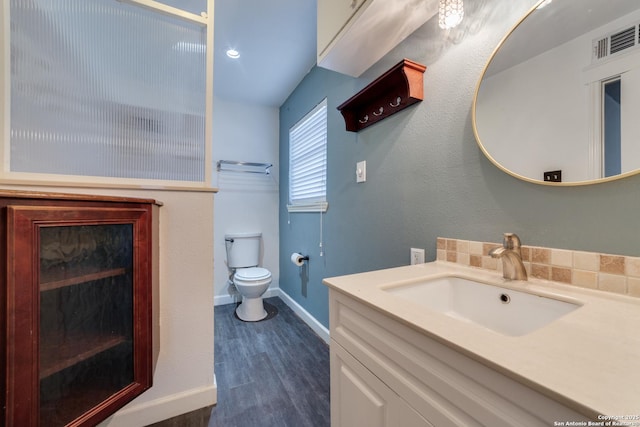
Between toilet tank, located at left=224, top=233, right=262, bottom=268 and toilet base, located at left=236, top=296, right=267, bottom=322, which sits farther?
toilet tank, located at left=224, top=233, right=262, bottom=268

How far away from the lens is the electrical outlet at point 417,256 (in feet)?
3.77

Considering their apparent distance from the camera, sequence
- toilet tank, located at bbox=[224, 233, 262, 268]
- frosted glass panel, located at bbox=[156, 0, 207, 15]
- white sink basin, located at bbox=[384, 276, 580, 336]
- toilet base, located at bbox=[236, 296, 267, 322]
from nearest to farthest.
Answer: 1. white sink basin, located at bbox=[384, 276, 580, 336]
2. frosted glass panel, located at bbox=[156, 0, 207, 15]
3. toilet base, located at bbox=[236, 296, 267, 322]
4. toilet tank, located at bbox=[224, 233, 262, 268]

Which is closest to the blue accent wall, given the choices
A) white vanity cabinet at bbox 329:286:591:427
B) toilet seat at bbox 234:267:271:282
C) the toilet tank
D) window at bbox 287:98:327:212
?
window at bbox 287:98:327:212

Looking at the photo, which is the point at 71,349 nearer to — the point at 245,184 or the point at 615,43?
the point at 615,43

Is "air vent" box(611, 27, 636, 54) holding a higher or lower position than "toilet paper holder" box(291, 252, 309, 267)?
higher

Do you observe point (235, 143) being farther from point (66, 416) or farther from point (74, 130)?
point (66, 416)

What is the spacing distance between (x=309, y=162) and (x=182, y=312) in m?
1.52

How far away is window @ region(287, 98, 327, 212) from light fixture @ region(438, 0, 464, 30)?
112cm

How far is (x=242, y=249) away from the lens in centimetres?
268

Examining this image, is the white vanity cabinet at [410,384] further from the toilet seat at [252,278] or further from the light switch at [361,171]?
the toilet seat at [252,278]

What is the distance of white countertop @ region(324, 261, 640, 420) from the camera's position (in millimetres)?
309

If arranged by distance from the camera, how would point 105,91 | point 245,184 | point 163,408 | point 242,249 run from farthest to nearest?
point 245,184 → point 242,249 → point 163,408 → point 105,91

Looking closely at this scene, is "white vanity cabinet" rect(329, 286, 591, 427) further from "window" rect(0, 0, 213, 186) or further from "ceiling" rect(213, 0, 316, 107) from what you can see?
"ceiling" rect(213, 0, 316, 107)

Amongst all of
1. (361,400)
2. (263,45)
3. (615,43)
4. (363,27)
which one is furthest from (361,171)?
(263,45)
